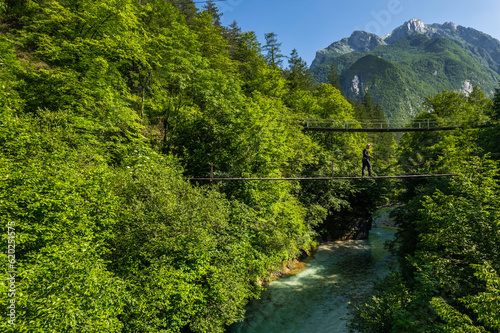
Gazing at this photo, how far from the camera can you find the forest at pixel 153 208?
5156 mm

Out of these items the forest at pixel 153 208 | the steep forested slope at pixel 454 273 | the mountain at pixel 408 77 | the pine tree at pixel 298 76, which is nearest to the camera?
the forest at pixel 153 208

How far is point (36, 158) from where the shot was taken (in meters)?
6.42

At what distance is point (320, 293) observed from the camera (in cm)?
1352

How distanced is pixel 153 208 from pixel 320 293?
1052 cm

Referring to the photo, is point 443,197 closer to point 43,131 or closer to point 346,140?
point 43,131

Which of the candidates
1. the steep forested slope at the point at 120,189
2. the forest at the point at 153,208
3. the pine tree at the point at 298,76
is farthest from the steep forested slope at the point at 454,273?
the pine tree at the point at 298,76

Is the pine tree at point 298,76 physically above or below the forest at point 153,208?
above

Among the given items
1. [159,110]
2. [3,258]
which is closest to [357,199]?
[159,110]

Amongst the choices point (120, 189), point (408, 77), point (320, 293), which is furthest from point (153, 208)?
point (408, 77)

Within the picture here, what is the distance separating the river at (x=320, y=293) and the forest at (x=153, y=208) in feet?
4.37

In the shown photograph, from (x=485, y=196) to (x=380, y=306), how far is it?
5.06 m

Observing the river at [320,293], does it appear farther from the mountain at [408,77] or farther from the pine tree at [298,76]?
the mountain at [408,77]

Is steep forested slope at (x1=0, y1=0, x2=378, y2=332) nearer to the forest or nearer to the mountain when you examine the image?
the forest

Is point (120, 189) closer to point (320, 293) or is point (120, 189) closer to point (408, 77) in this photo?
point (320, 293)
